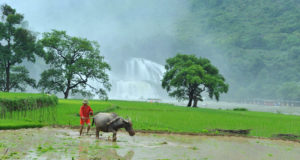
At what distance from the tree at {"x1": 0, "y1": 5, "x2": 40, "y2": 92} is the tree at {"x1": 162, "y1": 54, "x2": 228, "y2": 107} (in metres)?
25.5

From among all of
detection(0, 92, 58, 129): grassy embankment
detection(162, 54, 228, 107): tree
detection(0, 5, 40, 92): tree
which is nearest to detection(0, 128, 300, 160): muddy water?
detection(0, 92, 58, 129): grassy embankment

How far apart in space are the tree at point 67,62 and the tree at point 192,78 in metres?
12.9

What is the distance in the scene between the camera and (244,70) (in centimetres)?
18038

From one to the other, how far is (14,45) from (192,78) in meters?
31.7

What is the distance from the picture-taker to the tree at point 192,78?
184ft

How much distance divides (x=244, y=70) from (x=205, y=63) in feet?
403

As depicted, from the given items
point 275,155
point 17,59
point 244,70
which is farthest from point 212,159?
point 244,70

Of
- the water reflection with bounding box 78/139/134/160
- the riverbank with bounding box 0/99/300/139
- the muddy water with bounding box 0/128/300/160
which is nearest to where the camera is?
the water reflection with bounding box 78/139/134/160

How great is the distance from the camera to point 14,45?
5562cm

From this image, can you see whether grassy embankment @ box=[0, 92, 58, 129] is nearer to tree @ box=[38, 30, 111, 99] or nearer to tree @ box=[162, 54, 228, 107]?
tree @ box=[38, 30, 111, 99]

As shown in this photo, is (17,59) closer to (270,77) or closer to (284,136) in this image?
(284,136)

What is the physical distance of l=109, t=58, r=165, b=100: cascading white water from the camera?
384 ft

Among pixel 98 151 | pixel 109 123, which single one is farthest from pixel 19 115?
pixel 98 151

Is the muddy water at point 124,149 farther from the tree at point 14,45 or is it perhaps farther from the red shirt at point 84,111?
the tree at point 14,45
